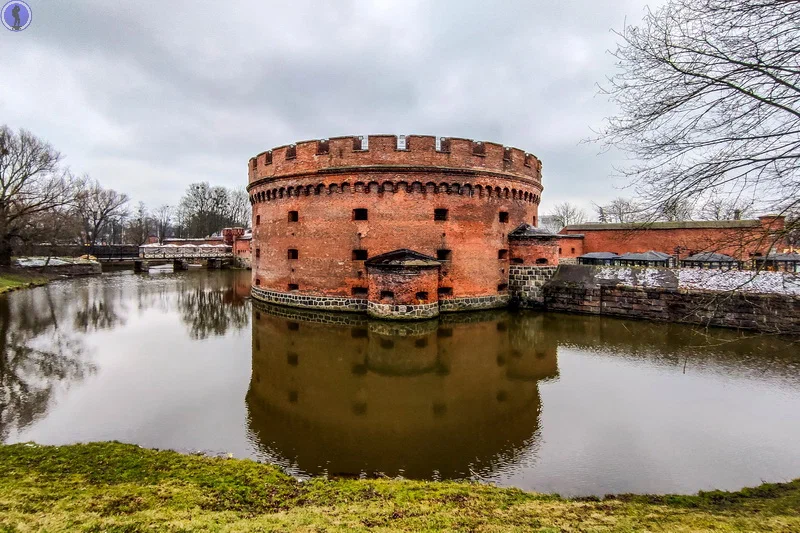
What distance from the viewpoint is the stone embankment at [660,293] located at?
1048 cm

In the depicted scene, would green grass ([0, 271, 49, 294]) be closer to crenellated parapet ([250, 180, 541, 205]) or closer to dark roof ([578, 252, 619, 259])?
crenellated parapet ([250, 180, 541, 205])

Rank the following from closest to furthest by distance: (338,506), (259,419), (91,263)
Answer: (338,506) < (259,419) < (91,263)

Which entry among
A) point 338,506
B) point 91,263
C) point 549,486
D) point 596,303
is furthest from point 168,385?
point 91,263

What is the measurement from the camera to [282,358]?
27.7ft

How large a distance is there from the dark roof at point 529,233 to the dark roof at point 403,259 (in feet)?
12.3

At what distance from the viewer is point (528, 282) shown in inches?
569

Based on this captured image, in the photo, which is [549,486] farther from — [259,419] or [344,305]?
[344,305]

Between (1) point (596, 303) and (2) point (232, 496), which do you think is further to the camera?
(1) point (596, 303)

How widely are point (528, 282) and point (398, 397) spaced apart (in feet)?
31.2

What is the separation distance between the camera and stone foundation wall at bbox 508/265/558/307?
47.0 feet

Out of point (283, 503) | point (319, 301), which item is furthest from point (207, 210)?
point (283, 503)

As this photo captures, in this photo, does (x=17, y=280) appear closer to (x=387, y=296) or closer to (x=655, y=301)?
(x=387, y=296)

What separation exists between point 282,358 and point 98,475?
4735 millimetres

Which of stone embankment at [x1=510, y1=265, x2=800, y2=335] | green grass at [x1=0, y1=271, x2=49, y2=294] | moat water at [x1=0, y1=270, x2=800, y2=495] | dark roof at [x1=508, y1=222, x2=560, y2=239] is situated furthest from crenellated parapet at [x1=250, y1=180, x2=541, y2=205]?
green grass at [x1=0, y1=271, x2=49, y2=294]
